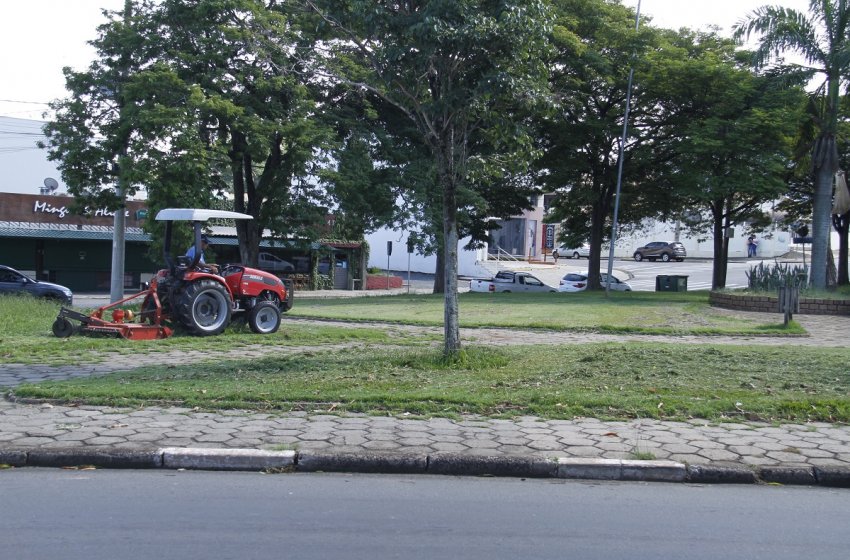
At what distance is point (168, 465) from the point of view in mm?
6531

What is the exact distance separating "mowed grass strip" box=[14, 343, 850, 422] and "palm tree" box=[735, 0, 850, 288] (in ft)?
49.7

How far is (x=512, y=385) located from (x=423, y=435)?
240 centimetres

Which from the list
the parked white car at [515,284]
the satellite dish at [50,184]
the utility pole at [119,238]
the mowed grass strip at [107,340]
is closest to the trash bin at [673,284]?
the parked white car at [515,284]

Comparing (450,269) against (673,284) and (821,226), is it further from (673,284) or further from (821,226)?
(673,284)

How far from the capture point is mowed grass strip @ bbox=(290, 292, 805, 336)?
61.0ft

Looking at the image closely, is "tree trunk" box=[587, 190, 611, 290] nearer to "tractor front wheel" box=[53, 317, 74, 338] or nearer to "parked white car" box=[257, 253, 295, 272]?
"parked white car" box=[257, 253, 295, 272]

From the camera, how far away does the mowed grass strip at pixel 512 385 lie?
816 centimetres

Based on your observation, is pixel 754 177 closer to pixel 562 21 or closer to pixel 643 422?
pixel 562 21

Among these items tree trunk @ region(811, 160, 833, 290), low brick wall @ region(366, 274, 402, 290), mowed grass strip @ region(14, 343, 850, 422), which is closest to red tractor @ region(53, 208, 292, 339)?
mowed grass strip @ region(14, 343, 850, 422)

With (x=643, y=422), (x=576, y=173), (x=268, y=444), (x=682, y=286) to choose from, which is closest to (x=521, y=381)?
(x=643, y=422)

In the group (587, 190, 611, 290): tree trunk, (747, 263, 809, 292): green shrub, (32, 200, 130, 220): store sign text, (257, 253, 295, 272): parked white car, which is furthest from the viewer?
(257, 253, 295, 272): parked white car

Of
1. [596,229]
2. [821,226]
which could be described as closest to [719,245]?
[596,229]

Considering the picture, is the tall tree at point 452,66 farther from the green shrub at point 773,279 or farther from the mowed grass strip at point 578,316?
the green shrub at point 773,279

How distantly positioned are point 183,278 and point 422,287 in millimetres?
40069
